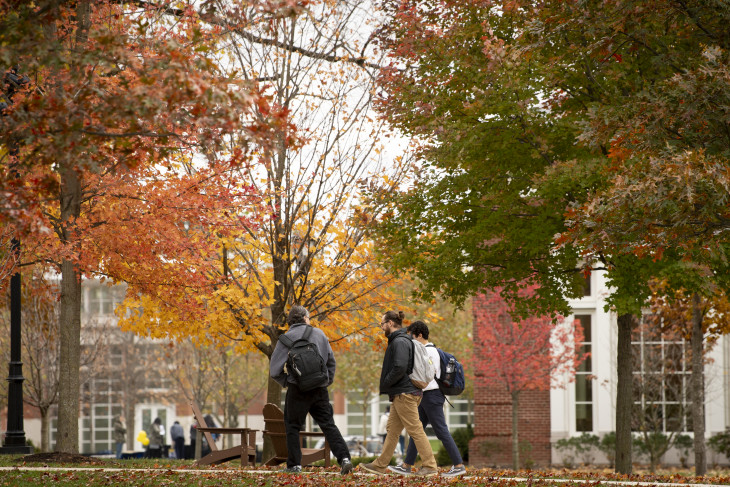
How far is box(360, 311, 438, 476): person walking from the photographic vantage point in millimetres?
8891

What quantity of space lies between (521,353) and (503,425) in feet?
7.12

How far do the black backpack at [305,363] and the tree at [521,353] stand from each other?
12875mm

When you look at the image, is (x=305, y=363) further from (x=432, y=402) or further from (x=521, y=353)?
(x=521, y=353)

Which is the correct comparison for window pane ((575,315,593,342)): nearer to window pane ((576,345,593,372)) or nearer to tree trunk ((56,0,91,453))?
window pane ((576,345,593,372))

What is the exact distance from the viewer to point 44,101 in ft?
18.2

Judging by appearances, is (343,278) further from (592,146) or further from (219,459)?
(592,146)

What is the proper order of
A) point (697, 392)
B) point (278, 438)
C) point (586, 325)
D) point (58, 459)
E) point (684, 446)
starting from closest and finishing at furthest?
point (278, 438), point (58, 459), point (697, 392), point (684, 446), point (586, 325)

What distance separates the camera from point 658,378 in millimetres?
19969

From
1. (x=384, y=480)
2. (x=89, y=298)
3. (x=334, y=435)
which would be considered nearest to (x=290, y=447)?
(x=334, y=435)

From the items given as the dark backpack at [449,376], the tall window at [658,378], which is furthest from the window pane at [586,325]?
the dark backpack at [449,376]

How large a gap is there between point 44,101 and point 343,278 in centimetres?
891

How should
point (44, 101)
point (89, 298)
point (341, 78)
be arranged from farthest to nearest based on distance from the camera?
1. point (89, 298)
2. point (341, 78)
3. point (44, 101)

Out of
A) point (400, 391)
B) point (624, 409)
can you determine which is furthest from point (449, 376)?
point (624, 409)

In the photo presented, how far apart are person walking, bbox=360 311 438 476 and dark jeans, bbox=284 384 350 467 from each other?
63cm
